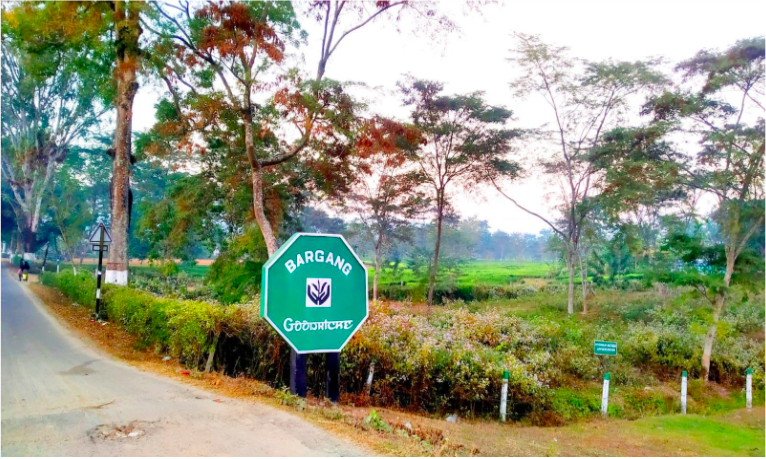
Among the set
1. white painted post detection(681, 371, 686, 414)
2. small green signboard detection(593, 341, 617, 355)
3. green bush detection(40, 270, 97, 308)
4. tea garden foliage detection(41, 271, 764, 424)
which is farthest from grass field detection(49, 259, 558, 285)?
small green signboard detection(593, 341, 617, 355)

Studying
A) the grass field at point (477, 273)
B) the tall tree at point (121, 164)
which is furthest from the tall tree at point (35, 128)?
the tall tree at point (121, 164)

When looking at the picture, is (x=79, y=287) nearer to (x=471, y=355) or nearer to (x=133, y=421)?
(x=471, y=355)

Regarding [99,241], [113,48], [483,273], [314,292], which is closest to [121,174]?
[99,241]

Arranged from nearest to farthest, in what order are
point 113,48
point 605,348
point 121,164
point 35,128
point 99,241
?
point 605,348 → point 99,241 → point 113,48 → point 121,164 → point 35,128

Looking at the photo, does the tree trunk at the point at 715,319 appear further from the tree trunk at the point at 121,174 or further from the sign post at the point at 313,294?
the tree trunk at the point at 121,174

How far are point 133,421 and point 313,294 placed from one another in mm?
1593

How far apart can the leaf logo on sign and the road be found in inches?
34.6

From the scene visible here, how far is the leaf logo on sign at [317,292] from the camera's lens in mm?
3947

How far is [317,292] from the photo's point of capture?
3984mm

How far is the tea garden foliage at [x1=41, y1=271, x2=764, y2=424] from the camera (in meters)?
5.62

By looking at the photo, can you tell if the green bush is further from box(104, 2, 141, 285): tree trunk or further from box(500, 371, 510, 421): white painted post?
box(500, 371, 510, 421): white painted post

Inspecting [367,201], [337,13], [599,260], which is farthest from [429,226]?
[337,13]

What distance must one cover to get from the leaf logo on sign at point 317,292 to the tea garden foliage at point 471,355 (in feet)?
5.22

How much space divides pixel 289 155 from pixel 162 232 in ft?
21.5
